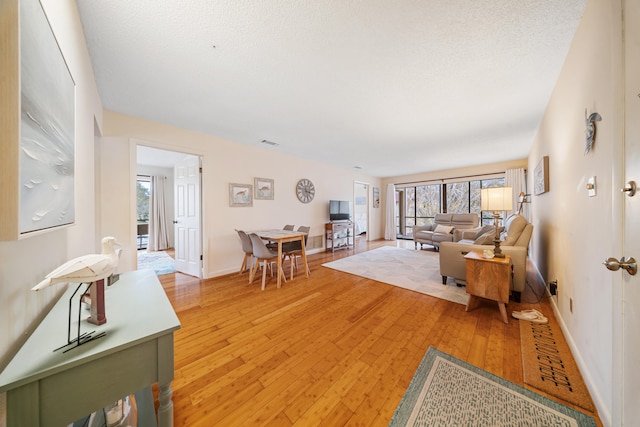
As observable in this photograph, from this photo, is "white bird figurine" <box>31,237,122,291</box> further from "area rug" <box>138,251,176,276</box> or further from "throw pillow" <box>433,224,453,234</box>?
"throw pillow" <box>433,224,453,234</box>

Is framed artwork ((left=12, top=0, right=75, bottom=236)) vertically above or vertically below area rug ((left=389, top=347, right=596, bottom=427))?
above

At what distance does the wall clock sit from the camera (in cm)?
496

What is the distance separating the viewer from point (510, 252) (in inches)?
96.7

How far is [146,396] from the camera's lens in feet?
3.44

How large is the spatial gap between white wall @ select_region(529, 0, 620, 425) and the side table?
15.3 inches

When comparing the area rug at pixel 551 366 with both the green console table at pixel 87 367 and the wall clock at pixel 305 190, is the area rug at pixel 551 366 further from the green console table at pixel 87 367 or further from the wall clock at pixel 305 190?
the wall clock at pixel 305 190

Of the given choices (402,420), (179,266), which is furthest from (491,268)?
(179,266)

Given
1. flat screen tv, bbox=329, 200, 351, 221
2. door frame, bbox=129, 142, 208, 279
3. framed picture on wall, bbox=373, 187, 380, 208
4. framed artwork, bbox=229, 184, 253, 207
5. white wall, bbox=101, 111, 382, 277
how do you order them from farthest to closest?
framed picture on wall, bbox=373, 187, 380, 208, flat screen tv, bbox=329, 200, 351, 221, framed artwork, bbox=229, 184, 253, 207, door frame, bbox=129, 142, 208, 279, white wall, bbox=101, 111, 382, 277

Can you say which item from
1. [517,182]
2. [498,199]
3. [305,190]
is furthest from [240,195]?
[517,182]

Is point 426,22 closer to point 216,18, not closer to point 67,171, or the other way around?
point 216,18

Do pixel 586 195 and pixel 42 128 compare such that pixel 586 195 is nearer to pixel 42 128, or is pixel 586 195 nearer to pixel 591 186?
pixel 591 186

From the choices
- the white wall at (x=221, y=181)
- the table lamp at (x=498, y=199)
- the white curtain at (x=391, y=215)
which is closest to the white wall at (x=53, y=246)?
the white wall at (x=221, y=181)

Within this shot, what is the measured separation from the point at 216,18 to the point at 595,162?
2.49 metres

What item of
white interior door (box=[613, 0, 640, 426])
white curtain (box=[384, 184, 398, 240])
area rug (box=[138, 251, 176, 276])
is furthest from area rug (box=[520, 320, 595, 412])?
white curtain (box=[384, 184, 398, 240])
